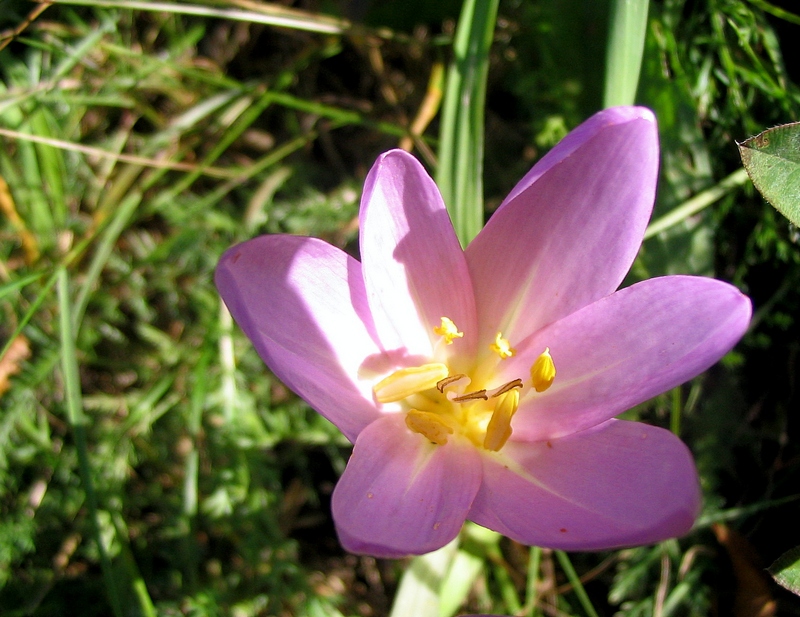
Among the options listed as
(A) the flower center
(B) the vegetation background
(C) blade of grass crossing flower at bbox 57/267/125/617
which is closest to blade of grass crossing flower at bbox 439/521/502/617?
(B) the vegetation background

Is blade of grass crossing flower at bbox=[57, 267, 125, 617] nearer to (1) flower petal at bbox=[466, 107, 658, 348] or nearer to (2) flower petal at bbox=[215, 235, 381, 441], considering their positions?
(2) flower petal at bbox=[215, 235, 381, 441]

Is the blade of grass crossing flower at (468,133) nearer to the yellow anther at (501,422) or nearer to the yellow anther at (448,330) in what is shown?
the yellow anther at (448,330)

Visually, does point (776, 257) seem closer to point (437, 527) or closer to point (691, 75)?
point (691, 75)

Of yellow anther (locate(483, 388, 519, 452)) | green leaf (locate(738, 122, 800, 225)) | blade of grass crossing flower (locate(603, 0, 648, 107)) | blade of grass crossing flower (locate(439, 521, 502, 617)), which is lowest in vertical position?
blade of grass crossing flower (locate(439, 521, 502, 617))

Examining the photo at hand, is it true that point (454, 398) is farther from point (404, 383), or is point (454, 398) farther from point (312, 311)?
point (312, 311)

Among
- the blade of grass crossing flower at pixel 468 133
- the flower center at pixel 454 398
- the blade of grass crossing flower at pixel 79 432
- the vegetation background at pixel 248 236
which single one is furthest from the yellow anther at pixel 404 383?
the blade of grass crossing flower at pixel 79 432

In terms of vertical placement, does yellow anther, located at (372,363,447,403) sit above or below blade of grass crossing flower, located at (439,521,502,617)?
above
